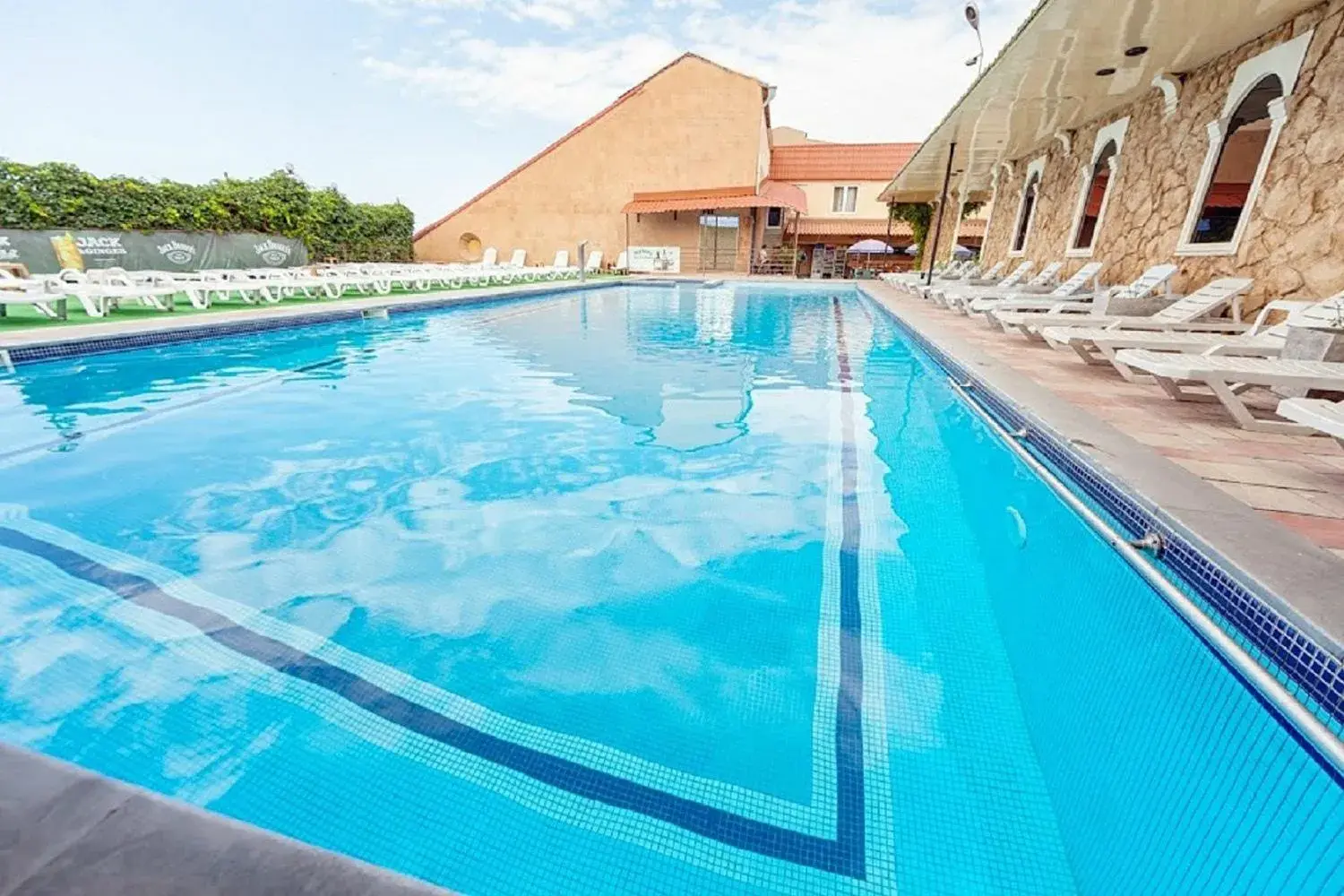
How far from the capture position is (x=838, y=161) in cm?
2577

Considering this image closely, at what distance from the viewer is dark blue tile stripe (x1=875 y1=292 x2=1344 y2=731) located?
143cm

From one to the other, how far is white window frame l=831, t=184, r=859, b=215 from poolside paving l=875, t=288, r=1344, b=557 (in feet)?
76.7

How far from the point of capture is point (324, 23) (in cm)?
1966

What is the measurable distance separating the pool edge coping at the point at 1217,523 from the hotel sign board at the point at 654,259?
21.8 m

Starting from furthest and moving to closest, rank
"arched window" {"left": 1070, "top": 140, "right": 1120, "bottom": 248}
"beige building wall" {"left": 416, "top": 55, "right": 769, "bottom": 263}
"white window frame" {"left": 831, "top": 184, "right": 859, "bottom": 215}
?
"white window frame" {"left": 831, "top": 184, "right": 859, "bottom": 215}
"beige building wall" {"left": 416, "top": 55, "right": 769, "bottom": 263}
"arched window" {"left": 1070, "top": 140, "right": 1120, "bottom": 248}

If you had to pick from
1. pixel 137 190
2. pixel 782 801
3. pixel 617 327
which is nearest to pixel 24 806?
pixel 782 801

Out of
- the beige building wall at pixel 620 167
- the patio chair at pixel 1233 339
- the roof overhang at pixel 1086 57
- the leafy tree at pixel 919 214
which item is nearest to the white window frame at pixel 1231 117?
the roof overhang at pixel 1086 57

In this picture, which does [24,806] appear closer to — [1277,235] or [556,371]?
[556,371]

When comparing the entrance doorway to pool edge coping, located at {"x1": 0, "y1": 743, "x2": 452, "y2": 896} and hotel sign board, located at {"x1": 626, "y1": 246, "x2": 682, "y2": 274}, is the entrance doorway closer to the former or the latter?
hotel sign board, located at {"x1": 626, "y1": 246, "x2": 682, "y2": 274}

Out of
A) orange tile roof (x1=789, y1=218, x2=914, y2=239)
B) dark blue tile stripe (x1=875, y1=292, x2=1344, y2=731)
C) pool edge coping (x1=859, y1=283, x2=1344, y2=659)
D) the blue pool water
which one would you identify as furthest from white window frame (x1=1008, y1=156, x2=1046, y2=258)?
orange tile roof (x1=789, y1=218, x2=914, y2=239)

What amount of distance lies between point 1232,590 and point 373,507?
371cm

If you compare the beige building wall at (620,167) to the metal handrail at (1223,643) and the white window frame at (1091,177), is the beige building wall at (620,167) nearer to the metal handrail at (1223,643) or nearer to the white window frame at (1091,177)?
the white window frame at (1091,177)

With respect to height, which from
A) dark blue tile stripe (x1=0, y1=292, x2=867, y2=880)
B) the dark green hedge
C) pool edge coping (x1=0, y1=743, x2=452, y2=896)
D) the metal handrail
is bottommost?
dark blue tile stripe (x1=0, y1=292, x2=867, y2=880)

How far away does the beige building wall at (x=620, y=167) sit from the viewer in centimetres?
2275
